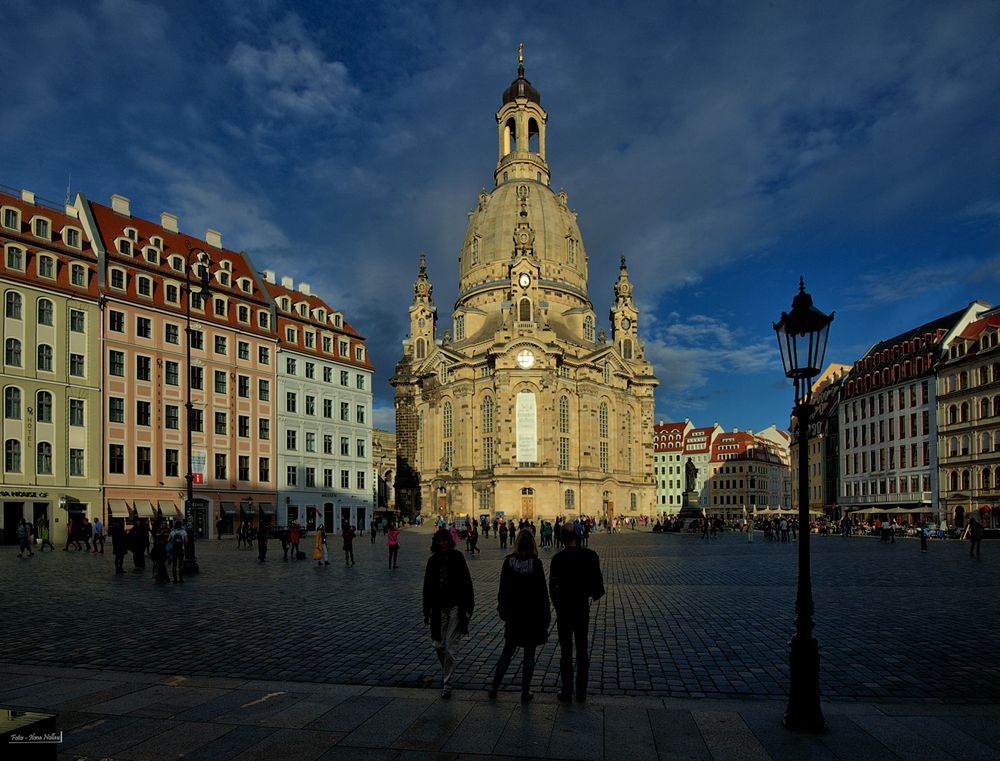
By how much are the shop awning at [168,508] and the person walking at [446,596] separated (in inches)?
1884

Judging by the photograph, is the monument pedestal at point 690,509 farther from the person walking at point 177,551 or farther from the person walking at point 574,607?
the person walking at point 574,607

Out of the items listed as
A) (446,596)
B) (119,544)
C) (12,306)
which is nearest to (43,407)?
(12,306)

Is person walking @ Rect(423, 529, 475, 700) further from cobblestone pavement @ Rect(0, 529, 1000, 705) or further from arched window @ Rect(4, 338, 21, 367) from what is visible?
arched window @ Rect(4, 338, 21, 367)

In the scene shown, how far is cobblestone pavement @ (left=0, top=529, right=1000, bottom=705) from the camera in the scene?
10.7 metres

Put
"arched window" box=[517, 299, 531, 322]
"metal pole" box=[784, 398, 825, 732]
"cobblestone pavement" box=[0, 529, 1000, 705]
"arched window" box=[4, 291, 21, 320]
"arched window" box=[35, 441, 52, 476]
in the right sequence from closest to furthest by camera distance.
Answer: "metal pole" box=[784, 398, 825, 732]
"cobblestone pavement" box=[0, 529, 1000, 705]
"arched window" box=[4, 291, 21, 320]
"arched window" box=[35, 441, 52, 476]
"arched window" box=[517, 299, 531, 322]

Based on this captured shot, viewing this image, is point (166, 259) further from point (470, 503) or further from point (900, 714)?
point (900, 714)

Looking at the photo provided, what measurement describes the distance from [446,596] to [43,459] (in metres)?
45.0

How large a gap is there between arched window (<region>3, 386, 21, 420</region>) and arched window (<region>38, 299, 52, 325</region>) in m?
4.48

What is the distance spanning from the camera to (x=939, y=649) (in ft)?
41.5

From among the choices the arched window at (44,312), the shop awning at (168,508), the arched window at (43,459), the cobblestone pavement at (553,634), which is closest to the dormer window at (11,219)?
the arched window at (44,312)

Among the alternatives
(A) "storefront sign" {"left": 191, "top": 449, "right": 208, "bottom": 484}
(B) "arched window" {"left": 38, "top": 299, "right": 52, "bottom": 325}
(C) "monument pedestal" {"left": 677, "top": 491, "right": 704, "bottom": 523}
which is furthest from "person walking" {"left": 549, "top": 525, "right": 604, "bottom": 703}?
(C) "monument pedestal" {"left": 677, "top": 491, "right": 704, "bottom": 523}

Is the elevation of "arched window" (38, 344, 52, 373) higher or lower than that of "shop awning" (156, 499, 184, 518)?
higher

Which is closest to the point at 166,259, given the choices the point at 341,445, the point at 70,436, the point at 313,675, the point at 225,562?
the point at 70,436

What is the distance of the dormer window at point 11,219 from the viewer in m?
→ 46.1
